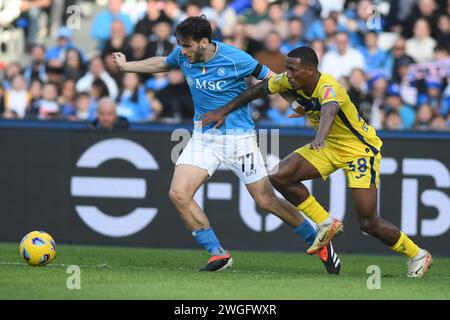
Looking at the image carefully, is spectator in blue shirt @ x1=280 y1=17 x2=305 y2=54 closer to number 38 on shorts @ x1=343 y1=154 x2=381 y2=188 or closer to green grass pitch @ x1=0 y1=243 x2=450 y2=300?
green grass pitch @ x1=0 y1=243 x2=450 y2=300

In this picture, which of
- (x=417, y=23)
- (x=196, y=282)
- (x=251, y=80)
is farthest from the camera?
(x=417, y=23)

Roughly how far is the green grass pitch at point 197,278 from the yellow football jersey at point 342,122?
1285 mm

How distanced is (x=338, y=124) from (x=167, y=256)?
335cm

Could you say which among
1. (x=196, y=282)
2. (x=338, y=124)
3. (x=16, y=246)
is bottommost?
(x=16, y=246)

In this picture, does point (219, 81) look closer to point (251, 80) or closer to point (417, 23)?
point (251, 80)

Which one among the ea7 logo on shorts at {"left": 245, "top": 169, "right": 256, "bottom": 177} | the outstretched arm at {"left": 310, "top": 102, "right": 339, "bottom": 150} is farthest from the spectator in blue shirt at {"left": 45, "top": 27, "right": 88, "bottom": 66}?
the outstretched arm at {"left": 310, "top": 102, "right": 339, "bottom": 150}

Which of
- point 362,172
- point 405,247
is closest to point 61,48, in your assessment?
point 362,172

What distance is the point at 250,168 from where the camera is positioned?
10.6 metres

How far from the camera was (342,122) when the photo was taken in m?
10.3

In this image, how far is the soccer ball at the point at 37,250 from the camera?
10164 millimetres

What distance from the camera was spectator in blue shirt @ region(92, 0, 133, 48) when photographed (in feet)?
59.8
